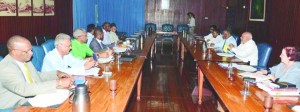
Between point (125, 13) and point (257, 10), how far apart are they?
237 inches

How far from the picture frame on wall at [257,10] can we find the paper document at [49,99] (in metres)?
6.23

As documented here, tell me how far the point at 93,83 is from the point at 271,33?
17.4 ft

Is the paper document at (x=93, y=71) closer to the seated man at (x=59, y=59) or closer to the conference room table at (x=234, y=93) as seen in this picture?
the seated man at (x=59, y=59)

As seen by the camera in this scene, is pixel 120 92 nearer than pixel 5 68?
No

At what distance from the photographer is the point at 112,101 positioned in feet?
6.88

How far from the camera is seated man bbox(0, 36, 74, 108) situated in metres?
2.07

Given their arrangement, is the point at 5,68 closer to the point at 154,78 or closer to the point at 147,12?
the point at 154,78

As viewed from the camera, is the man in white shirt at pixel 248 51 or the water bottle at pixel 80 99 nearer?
the water bottle at pixel 80 99

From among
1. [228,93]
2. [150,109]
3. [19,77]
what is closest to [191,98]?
[150,109]

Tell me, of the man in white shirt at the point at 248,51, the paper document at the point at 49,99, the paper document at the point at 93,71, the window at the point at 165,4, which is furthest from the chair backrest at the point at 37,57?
the window at the point at 165,4

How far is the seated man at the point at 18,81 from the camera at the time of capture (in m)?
2.07

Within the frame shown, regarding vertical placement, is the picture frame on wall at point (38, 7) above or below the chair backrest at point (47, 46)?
above

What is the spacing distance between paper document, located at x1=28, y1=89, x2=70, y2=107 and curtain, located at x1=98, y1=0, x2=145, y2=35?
10.1 metres

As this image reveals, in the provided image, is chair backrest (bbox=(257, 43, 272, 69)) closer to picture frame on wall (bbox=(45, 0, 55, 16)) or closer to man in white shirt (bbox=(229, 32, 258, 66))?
man in white shirt (bbox=(229, 32, 258, 66))
